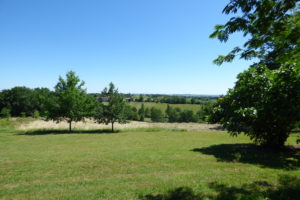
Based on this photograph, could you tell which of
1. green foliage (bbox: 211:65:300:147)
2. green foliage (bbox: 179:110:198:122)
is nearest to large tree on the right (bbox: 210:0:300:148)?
green foliage (bbox: 211:65:300:147)

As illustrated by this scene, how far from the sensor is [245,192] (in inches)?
163

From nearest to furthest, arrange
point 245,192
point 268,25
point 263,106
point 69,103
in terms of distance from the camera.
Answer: point 268,25 < point 245,192 < point 263,106 < point 69,103

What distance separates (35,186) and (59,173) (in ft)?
3.50

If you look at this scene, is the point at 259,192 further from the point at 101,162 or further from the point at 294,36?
the point at 101,162

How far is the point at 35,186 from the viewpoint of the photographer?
4797mm

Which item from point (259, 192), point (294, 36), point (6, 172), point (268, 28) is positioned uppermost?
point (268, 28)

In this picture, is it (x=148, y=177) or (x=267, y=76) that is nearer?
(x=148, y=177)

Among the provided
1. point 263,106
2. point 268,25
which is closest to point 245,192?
point 268,25

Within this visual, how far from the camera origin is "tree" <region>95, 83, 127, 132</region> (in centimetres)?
2261

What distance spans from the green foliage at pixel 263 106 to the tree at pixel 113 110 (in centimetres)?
1491

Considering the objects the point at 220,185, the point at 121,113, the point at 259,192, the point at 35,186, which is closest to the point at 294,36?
the point at 259,192

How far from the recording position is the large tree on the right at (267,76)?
9.89 feet

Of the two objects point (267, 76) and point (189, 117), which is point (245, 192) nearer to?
point (267, 76)

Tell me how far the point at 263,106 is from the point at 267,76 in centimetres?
172
